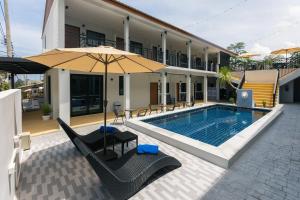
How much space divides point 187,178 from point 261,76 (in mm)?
20990

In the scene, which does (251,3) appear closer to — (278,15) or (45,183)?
(278,15)

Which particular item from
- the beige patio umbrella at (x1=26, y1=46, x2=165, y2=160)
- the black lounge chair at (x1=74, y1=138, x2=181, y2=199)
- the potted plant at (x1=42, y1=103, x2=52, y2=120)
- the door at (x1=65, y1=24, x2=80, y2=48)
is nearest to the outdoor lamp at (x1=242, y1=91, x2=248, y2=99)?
the beige patio umbrella at (x1=26, y1=46, x2=165, y2=160)

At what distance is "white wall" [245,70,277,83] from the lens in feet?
63.7

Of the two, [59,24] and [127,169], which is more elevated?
[59,24]

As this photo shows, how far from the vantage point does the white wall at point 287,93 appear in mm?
20797

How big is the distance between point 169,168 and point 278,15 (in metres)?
12.9

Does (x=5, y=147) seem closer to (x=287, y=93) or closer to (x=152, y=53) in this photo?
(x=152, y=53)

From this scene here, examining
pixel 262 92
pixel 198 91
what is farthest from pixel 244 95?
pixel 198 91

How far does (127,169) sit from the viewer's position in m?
3.76

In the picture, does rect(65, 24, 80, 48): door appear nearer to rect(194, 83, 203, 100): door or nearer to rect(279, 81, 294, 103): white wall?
rect(194, 83, 203, 100): door

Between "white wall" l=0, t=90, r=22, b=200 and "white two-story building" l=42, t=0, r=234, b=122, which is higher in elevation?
"white two-story building" l=42, t=0, r=234, b=122

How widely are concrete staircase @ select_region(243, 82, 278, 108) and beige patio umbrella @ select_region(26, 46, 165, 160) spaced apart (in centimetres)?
1583

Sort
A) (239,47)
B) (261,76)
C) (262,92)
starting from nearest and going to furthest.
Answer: (262,92)
(261,76)
(239,47)

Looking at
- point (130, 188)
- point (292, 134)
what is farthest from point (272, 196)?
point (292, 134)
